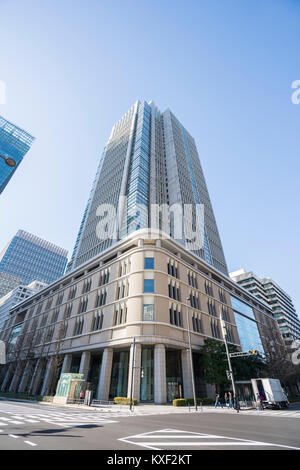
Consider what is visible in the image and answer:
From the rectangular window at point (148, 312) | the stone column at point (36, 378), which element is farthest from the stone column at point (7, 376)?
the rectangular window at point (148, 312)

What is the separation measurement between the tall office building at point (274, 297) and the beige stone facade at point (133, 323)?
46.6 m

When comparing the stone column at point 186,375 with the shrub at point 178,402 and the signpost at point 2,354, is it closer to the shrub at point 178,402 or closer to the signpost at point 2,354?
the shrub at point 178,402

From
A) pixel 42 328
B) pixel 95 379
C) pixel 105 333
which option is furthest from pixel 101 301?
pixel 42 328

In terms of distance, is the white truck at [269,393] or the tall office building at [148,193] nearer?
the white truck at [269,393]

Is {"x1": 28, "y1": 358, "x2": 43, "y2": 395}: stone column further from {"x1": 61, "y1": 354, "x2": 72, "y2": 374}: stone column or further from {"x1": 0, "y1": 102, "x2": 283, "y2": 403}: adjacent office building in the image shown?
{"x1": 61, "y1": 354, "x2": 72, "y2": 374}: stone column

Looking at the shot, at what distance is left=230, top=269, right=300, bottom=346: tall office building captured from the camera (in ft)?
278

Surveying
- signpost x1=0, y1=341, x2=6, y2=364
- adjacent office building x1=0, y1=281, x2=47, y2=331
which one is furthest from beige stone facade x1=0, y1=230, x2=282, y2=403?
adjacent office building x1=0, y1=281, x2=47, y2=331

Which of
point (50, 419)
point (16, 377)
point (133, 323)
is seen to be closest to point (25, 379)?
point (16, 377)

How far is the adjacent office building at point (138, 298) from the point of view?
30.7 m

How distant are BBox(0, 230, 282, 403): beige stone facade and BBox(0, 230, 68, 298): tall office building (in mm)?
74844

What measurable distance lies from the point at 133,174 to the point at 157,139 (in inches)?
1007
